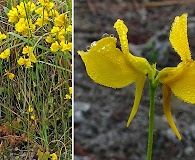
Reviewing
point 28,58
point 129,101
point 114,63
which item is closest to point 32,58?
point 28,58

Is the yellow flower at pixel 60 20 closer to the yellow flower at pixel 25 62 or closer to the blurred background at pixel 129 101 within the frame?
the yellow flower at pixel 25 62

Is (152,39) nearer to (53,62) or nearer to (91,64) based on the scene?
(53,62)

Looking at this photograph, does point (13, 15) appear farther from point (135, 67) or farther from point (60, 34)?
point (135, 67)

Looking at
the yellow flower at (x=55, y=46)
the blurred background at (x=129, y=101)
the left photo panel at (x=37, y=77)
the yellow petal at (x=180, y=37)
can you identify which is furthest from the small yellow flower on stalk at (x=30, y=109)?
the yellow petal at (x=180, y=37)

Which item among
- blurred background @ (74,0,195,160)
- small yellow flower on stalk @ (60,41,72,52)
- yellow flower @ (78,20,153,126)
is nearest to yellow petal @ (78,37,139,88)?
yellow flower @ (78,20,153,126)

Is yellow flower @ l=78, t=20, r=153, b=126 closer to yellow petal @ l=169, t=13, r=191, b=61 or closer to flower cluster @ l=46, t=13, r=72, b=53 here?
yellow petal @ l=169, t=13, r=191, b=61

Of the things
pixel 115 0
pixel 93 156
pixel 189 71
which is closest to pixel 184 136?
pixel 93 156
